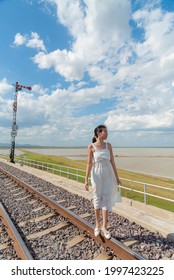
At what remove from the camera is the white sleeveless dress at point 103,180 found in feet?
12.6

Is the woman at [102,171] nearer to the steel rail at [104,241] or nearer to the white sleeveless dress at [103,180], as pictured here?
the white sleeveless dress at [103,180]

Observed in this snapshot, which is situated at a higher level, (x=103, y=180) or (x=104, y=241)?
(x=103, y=180)

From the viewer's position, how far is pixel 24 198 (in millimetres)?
7781

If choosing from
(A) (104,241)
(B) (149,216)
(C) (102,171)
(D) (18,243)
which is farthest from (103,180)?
(B) (149,216)

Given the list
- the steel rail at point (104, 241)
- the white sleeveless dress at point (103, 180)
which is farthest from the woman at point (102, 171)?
the steel rail at point (104, 241)

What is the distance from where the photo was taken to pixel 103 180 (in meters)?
3.91

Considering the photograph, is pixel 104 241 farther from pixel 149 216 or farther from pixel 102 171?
pixel 149 216

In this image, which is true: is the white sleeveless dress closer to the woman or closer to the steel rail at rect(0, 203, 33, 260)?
the woman

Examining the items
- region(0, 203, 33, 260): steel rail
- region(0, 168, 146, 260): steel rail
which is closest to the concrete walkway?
region(0, 168, 146, 260): steel rail

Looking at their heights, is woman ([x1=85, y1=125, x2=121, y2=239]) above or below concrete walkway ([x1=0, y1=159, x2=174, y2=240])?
above

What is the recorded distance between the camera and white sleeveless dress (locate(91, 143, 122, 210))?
383 cm

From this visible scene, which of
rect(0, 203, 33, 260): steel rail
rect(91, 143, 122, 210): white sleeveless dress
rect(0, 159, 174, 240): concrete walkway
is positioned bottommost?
rect(0, 203, 33, 260): steel rail
